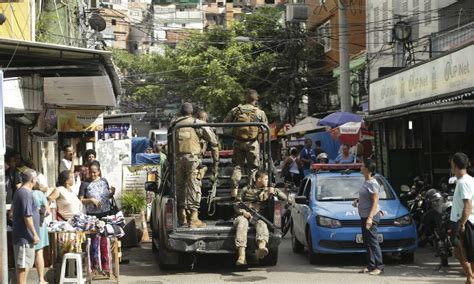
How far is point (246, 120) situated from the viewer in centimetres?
1233

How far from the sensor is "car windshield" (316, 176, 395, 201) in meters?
12.7

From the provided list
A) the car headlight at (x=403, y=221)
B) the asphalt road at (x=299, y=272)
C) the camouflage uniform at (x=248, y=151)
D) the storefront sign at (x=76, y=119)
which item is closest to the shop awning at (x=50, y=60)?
the camouflage uniform at (x=248, y=151)

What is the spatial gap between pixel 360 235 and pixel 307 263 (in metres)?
1.30

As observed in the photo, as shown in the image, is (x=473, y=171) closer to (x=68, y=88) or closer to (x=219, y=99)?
(x=68, y=88)

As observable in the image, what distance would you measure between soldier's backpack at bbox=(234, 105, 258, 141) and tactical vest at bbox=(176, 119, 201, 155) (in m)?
0.88

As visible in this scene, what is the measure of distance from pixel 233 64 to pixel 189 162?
3348cm

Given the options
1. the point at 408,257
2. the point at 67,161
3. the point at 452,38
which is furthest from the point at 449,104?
the point at 452,38

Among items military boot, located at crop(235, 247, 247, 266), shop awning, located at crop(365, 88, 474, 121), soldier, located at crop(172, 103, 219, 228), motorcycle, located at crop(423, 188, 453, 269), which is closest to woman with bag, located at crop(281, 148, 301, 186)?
shop awning, located at crop(365, 88, 474, 121)

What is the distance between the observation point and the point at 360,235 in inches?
456

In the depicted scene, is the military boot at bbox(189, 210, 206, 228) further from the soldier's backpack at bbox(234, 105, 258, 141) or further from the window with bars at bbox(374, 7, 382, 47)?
the window with bars at bbox(374, 7, 382, 47)

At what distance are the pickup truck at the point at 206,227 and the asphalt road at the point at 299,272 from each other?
35 centimetres

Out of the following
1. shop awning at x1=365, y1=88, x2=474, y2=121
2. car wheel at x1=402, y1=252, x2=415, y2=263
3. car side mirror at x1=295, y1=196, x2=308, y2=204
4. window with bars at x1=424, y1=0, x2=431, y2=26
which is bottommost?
car wheel at x1=402, y1=252, x2=415, y2=263

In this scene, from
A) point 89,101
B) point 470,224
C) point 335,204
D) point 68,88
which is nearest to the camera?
point 470,224

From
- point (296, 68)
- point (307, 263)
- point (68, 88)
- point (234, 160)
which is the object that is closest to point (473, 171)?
point (307, 263)
